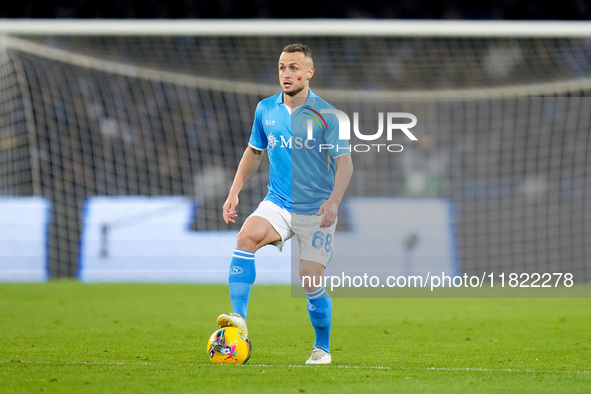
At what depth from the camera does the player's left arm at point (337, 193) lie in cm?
545

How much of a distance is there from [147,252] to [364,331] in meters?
6.45

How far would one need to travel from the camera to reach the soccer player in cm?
559

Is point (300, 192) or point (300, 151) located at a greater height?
point (300, 151)

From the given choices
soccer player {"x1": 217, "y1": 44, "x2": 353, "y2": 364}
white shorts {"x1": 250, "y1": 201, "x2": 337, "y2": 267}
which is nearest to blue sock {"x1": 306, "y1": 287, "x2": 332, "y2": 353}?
soccer player {"x1": 217, "y1": 44, "x2": 353, "y2": 364}

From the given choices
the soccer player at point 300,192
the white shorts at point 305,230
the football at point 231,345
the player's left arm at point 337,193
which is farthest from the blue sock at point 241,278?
the player's left arm at point 337,193

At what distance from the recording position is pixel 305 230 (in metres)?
5.67

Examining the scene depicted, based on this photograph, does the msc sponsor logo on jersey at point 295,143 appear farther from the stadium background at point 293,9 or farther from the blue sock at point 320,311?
the stadium background at point 293,9

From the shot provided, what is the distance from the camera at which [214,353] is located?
5582 millimetres

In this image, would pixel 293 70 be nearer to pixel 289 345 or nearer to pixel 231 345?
pixel 231 345

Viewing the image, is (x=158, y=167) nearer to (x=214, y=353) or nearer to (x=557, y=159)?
(x=557, y=159)

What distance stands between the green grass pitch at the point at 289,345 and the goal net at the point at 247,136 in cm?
330

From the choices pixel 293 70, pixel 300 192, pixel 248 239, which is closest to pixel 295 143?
pixel 300 192

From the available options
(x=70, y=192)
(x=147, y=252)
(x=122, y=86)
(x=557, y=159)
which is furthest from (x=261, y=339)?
(x=557, y=159)

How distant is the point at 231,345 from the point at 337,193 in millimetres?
1131
